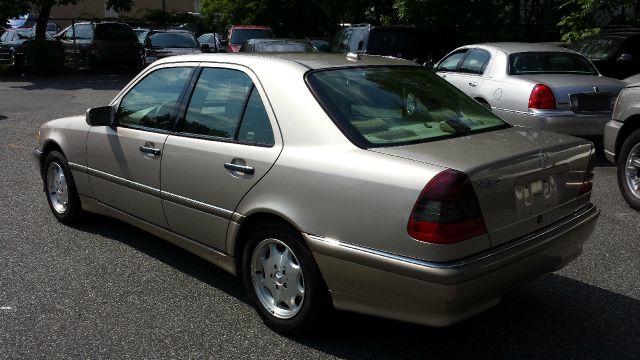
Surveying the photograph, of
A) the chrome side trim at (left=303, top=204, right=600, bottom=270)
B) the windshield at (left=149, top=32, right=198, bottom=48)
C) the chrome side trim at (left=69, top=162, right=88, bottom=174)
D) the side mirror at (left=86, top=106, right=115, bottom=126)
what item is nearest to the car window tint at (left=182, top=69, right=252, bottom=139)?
the side mirror at (left=86, top=106, right=115, bottom=126)

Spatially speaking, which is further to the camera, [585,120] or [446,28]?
[446,28]

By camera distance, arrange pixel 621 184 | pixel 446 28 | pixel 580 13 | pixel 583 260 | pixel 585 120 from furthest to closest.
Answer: pixel 446 28 → pixel 580 13 → pixel 585 120 → pixel 621 184 → pixel 583 260

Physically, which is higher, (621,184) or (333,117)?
(333,117)

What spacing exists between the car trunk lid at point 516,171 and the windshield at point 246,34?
63.6 feet

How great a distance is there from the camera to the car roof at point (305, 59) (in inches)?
160

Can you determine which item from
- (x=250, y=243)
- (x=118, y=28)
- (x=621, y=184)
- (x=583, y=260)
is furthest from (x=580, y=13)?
(x=118, y=28)

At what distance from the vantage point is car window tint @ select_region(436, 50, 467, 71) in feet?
33.8

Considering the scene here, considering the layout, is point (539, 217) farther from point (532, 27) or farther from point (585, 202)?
point (532, 27)

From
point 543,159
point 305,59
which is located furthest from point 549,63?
point 543,159

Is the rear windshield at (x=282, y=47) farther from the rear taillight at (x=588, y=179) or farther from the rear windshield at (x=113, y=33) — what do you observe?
the rear taillight at (x=588, y=179)

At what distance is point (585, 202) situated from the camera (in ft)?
13.0

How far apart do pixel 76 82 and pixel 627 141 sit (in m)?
17.5

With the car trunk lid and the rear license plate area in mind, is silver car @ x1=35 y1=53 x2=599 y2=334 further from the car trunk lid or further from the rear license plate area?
the rear license plate area

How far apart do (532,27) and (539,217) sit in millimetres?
15455
